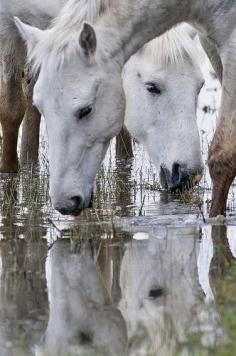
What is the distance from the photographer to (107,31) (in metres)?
7.22

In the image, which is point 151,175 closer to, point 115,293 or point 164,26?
point 164,26

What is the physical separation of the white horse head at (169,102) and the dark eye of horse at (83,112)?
6.04 feet

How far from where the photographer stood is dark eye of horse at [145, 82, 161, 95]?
30.0 feet

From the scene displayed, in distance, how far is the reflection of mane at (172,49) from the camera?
9062mm

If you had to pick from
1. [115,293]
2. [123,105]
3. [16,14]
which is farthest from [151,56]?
[115,293]

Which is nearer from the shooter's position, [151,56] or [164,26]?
[164,26]

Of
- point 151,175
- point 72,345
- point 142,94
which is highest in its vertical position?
point 142,94

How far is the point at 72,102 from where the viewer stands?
22.8ft

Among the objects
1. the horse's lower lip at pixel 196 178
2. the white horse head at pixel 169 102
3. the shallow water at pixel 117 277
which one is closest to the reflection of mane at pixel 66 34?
the shallow water at pixel 117 277

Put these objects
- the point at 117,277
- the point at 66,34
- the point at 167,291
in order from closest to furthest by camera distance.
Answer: the point at 167,291
the point at 117,277
the point at 66,34

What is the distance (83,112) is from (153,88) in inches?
88.1

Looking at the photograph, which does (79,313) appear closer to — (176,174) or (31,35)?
(31,35)

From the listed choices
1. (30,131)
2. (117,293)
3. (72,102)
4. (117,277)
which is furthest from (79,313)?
(30,131)

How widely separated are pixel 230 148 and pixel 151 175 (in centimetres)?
293
